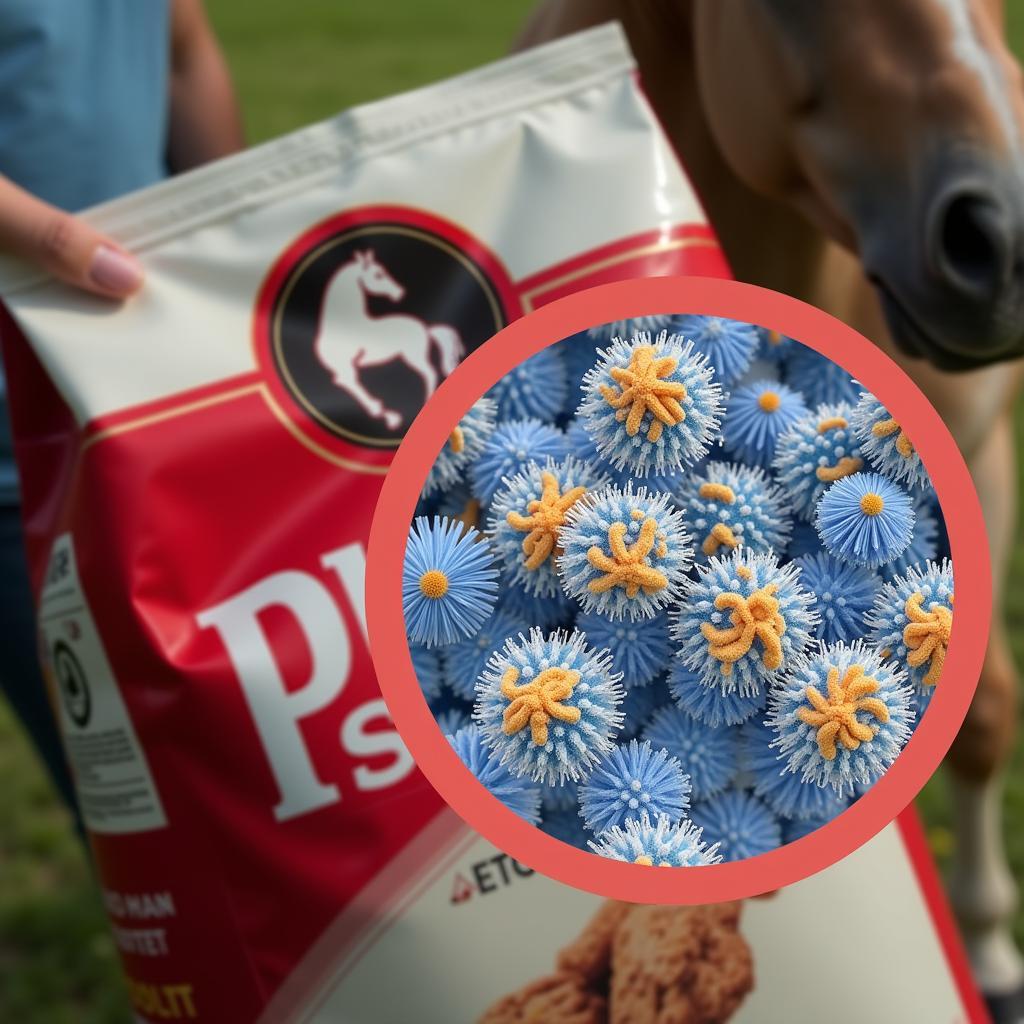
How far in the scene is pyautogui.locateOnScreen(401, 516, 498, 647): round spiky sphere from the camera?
0.55m

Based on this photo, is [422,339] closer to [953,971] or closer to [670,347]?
[670,347]

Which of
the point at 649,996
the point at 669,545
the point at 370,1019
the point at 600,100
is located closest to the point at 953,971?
the point at 649,996

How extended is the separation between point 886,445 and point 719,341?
3.4 inches

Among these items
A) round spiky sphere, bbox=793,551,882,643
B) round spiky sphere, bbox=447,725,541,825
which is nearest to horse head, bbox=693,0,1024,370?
round spiky sphere, bbox=793,551,882,643

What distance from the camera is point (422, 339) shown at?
83 cm

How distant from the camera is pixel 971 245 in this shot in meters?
0.83

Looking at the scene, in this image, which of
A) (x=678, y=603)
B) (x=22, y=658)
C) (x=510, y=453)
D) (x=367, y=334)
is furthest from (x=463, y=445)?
(x=22, y=658)

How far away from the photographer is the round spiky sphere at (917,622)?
0.53 metres

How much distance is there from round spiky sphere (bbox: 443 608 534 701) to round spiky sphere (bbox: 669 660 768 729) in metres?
0.07

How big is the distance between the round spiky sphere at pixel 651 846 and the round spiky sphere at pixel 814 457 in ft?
0.47

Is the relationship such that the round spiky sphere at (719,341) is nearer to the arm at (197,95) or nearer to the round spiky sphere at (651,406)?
the round spiky sphere at (651,406)

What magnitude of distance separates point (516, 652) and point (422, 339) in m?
0.33

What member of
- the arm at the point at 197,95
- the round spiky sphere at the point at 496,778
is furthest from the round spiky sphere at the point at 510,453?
the arm at the point at 197,95

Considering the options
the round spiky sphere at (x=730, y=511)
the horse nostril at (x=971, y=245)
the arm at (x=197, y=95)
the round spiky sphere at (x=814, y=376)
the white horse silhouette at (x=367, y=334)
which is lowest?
the round spiky sphere at (x=730, y=511)
